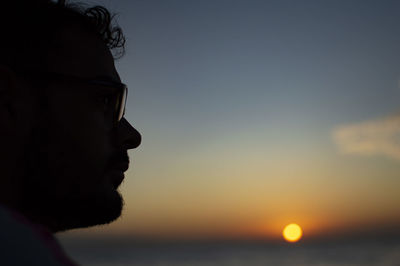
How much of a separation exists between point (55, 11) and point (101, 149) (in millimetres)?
957

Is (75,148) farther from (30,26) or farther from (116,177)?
(30,26)

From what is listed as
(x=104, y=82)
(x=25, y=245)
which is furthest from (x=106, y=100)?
(x=25, y=245)

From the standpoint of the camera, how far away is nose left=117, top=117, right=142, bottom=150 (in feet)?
8.16

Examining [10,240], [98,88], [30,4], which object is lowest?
[10,240]

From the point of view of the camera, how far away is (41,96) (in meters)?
2.06

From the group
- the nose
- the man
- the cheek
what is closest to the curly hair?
the man

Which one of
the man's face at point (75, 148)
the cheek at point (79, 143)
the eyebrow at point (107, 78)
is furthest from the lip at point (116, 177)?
the eyebrow at point (107, 78)

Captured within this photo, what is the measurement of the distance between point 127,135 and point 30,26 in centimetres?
89

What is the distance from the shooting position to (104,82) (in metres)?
2.32

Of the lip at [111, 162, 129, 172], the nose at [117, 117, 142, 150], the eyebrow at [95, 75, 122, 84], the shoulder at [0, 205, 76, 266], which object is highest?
the eyebrow at [95, 75, 122, 84]

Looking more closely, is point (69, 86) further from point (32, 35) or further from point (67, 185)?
point (67, 185)

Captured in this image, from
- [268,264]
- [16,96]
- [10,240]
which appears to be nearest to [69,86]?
[16,96]

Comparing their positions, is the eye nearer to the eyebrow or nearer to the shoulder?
the eyebrow

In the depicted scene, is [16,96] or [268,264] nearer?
[16,96]
